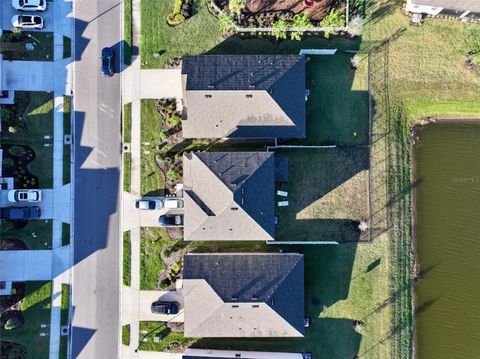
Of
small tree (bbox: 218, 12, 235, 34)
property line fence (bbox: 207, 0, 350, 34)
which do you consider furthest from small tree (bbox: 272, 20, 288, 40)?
small tree (bbox: 218, 12, 235, 34)

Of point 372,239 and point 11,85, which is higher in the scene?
point 11,85

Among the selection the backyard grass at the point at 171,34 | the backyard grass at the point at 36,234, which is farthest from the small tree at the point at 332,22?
the backyard grass at the point at 36,234

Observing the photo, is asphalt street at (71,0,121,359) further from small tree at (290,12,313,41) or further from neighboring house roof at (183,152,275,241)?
small tree at (290,12,313,41)

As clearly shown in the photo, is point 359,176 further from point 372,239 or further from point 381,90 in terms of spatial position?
point 381,90

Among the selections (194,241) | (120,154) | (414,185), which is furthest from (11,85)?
(414,185)

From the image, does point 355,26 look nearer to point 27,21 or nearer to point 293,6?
point 293,6

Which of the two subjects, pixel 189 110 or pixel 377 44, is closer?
pixel 189 110

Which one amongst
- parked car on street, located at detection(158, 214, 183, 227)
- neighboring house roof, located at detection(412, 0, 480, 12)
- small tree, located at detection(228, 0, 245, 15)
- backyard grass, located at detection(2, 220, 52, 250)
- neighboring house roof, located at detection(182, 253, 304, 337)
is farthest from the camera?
backyard grass, located at detection(2, 220, 52, 250)

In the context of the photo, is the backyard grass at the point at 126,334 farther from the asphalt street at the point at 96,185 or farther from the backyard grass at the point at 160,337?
the backyard grass at the point at 160,337
